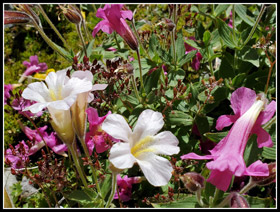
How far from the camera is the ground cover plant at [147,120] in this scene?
126 cm

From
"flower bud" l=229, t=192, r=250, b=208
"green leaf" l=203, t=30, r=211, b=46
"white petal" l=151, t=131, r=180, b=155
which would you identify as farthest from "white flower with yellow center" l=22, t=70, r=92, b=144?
"green leaf" l=203, t=30, r=211, b=46

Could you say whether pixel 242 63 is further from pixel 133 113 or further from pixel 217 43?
pixel 133 113

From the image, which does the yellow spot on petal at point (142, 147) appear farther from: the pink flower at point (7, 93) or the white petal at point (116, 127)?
the pink flower at point (7, 93)

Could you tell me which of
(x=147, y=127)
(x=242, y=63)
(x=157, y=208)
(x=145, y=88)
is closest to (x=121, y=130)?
(x=147, y=127)

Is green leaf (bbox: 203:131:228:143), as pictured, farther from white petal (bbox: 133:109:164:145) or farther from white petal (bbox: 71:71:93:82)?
white petal (bbox: 71:71:93:82)

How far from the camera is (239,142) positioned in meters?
1.29

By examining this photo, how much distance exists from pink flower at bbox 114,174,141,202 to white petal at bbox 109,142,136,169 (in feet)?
2.57

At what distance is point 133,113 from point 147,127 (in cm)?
64

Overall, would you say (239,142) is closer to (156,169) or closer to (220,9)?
(156,169)

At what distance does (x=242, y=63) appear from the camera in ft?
7.47

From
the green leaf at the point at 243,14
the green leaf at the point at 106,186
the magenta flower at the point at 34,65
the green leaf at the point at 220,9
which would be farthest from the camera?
the magenta flower at the point at 34,65

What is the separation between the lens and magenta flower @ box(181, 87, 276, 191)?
47.3 inches

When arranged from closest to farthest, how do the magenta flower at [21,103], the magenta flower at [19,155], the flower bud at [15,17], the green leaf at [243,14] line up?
the magenta flower at [19,155] < the flower bud at [15,17] < the magenta flower at [21,103] < the green leaf at [243,14]

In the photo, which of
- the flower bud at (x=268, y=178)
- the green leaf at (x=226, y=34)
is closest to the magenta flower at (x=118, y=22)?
the green leaf at (x=226, y=34)
